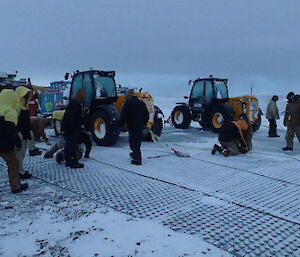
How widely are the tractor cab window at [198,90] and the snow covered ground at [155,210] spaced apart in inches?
245

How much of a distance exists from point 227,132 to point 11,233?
5.09 metres

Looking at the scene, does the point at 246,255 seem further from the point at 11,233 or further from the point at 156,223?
the point at 11,233

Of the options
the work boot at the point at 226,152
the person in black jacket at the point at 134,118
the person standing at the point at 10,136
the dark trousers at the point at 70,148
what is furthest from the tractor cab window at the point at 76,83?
the person standing at the point at 10,136

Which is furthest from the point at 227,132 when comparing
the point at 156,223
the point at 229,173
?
the point at 156,223

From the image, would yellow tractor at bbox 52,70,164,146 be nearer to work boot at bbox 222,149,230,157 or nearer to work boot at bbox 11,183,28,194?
work boot at bbox 222,149,230,157

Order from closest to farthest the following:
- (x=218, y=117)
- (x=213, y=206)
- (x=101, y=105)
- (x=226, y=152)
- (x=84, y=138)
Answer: (x=213, y=206) < (x=84, y=138) < (x=226, y=152) < (x=101, y=105) < (x=218, y=117)

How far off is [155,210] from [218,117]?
815cm

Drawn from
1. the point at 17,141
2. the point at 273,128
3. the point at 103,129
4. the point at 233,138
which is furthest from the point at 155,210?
the point at 273,128

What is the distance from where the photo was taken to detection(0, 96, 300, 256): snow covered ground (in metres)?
3.04

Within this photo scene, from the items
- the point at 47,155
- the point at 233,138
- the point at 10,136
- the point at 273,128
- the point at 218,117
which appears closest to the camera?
the point at 10,136

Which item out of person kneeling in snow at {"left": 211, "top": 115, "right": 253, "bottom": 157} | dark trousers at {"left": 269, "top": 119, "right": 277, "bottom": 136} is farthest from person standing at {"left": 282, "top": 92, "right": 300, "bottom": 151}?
dark trousers at {"left": 269, "top": 119, "right": 277, "bottom": 136}

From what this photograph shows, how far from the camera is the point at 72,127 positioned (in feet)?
19.0

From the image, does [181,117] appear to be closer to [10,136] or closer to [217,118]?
[217,118]

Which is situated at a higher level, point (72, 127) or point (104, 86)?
point (104, 86)
